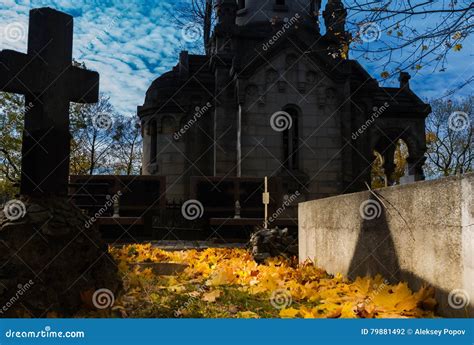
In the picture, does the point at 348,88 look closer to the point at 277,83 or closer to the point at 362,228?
the point at 277,83

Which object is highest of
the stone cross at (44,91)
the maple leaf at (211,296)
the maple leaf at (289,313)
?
the stone cross at (44,91)

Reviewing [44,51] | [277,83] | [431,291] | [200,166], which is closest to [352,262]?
[431,291]

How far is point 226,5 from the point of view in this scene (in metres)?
21.8

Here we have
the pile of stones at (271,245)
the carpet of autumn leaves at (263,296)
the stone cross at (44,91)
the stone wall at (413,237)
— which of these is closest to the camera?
the stone wall at (413,237)

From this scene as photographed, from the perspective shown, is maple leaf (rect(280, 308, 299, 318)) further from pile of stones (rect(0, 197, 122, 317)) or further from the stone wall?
pile of stones (rect(0, 197, 122, 317))

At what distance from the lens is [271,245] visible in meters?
7.91

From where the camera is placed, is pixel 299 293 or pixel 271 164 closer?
pixel 299 293

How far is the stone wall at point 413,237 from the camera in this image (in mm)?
3213

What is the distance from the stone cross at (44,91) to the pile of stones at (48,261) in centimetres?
28

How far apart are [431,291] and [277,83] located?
16.7 metres

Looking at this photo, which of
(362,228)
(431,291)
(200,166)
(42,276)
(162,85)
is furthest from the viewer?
(162,85)

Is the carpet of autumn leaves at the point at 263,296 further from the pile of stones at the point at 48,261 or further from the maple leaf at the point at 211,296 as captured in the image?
the pile of stones at the point at 48,261

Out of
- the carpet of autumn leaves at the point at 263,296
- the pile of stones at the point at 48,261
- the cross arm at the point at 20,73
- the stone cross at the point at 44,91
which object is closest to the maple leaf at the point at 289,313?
the carpet of autumn leaves at the point at 263,296

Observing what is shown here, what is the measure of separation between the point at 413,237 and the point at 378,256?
841 mm
